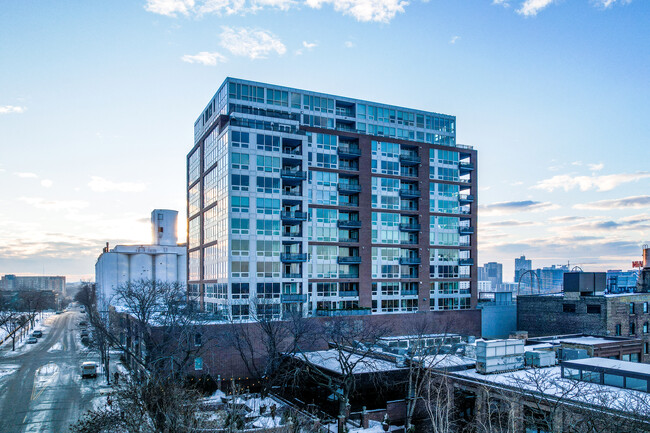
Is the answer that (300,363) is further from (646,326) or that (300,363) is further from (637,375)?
(646,326)

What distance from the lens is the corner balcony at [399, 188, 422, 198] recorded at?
7162cm

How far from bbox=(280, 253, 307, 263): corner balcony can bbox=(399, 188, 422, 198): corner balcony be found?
20.3 metres

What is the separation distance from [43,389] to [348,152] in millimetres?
44985

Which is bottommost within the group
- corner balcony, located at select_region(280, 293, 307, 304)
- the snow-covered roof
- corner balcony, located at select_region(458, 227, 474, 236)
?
the snow-covered roof

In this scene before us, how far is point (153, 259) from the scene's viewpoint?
118500 mm

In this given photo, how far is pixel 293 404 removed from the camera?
38.9m

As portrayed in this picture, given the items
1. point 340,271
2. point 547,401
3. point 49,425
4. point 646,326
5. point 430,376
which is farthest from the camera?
point 340,271

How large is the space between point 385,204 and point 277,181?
1958cm

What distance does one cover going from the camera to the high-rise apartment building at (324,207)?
5653 centimetres

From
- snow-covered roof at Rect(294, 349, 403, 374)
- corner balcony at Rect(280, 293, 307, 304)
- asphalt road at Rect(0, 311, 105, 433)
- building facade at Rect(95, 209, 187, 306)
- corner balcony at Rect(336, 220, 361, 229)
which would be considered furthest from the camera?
building facade at Rect(95, 209, 187, 306)

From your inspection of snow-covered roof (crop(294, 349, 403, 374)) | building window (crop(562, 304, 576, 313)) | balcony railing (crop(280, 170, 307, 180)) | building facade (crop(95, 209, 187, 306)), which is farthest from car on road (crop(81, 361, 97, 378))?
building facade (crop(95, 209, 187, 306))

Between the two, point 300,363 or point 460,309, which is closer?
point 300,363

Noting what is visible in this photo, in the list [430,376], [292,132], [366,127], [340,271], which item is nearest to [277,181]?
[292,132]

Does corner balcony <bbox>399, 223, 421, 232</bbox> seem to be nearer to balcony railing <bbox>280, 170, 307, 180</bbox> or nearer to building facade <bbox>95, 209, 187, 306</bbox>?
balcony railing <bbox>280, 170, 307, 180</bbox>
